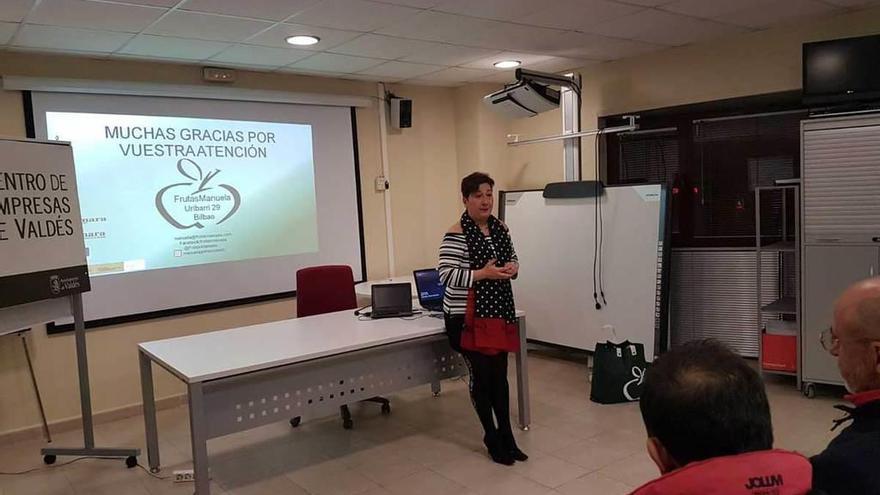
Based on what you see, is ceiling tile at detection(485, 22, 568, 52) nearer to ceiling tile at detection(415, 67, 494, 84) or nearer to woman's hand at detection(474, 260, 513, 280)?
ceiling tile at detection(415, 67, 494, 84)

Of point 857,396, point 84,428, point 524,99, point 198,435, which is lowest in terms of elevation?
point 84,428

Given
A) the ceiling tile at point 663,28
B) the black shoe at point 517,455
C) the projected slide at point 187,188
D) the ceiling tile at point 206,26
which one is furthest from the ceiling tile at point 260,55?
the black shoe at point 517,455

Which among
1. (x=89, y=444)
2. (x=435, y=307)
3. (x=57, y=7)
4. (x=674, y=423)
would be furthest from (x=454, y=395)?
(x=674, y=423)

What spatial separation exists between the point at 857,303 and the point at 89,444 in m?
3.85

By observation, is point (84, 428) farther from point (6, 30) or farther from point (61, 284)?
point (6, 30)

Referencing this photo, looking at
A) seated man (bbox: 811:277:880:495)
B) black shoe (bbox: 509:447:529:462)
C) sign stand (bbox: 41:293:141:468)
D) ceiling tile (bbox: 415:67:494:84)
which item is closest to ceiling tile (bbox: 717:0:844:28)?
ceiling tile (bbox: 415:67:494:84)

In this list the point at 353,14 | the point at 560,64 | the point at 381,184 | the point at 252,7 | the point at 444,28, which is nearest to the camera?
the point at 252,7

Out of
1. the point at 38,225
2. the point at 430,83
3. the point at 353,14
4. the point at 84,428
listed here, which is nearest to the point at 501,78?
the point at 430,83

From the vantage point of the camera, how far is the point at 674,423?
1.00m

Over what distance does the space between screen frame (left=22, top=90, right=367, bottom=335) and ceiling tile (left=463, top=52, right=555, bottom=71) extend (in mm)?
1158

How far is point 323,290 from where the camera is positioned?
431cm

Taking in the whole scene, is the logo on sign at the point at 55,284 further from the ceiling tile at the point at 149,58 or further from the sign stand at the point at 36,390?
the ceiling tile at the point at 149,58

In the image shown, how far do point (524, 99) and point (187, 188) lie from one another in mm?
2577

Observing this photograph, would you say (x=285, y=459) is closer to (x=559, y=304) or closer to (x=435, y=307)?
(x=435, y=307)
